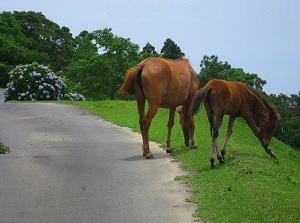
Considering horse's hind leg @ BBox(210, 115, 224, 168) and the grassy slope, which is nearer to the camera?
the grassy slope

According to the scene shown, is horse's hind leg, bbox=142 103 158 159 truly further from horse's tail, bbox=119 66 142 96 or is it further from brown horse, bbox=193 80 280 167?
brown horse, bbox=193 80 280 167

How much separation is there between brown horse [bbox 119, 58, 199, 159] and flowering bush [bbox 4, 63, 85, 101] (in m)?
19.9

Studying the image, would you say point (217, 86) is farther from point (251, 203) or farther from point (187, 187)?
point (251, 203)

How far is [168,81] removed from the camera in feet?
43.7

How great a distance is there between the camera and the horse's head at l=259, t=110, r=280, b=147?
13148mm

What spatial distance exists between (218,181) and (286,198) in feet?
4.69

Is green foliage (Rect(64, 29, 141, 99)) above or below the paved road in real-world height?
above

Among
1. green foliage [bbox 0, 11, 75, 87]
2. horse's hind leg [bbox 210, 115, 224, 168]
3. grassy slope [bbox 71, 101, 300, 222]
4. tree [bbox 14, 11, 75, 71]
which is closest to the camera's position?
grassy slope [bbox 71, 101, 300, 222]

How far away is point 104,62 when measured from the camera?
49.2 meters

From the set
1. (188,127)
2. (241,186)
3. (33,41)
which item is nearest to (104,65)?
(33,41)

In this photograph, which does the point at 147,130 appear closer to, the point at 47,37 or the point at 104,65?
the point at 104,65

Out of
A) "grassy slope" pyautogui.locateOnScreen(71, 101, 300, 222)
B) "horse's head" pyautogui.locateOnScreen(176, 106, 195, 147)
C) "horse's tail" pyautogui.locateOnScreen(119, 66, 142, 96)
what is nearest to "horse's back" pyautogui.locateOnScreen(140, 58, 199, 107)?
"horse's tail" pyautogui.locateOnScreen(119, 66, 142, 96)

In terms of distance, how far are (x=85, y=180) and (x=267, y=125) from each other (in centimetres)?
502

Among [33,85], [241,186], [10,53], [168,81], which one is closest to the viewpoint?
[241,186]
